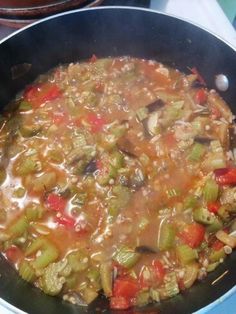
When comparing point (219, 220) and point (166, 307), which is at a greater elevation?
point (219, 220)

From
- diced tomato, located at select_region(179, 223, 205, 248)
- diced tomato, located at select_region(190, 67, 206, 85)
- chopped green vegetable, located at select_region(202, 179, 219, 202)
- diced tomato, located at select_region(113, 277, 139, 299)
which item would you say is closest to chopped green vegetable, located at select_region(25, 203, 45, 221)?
diced tomato, located at select_region(113, 277, 139, 299)

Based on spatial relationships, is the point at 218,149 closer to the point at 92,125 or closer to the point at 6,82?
the point at 92,125

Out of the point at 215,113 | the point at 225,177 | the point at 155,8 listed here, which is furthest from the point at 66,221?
the point at 155,8

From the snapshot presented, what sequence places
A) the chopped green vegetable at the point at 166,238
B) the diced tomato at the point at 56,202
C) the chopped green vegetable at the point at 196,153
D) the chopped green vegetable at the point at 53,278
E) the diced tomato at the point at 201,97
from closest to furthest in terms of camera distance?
the chopped green vegetable at the point at 53,278 < the chopped green vegetable at the point at 166,238 < the diced tomato at the point at 56,202 < the chopped green vegetable at the point at 196,153 < the diced tomato at the point at 201,97

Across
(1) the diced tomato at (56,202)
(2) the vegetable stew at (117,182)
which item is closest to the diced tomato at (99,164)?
(2) the vegetable stew at (117,182)

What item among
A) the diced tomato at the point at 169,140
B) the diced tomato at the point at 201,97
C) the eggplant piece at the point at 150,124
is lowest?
the diced tomato at the point at 169,140

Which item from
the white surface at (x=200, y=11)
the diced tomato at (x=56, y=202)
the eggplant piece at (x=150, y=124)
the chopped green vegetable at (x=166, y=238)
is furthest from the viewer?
the white surface at (x=200, y=11)

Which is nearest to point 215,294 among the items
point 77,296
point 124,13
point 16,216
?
point 77,296

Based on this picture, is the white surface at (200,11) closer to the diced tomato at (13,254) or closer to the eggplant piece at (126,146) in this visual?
the eggplant piece at (126,146)

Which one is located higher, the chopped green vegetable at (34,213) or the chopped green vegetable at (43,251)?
the chopped green vegetable at (34,213)

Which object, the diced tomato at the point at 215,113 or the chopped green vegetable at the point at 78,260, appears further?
the diced tomato at the point at 215,113
